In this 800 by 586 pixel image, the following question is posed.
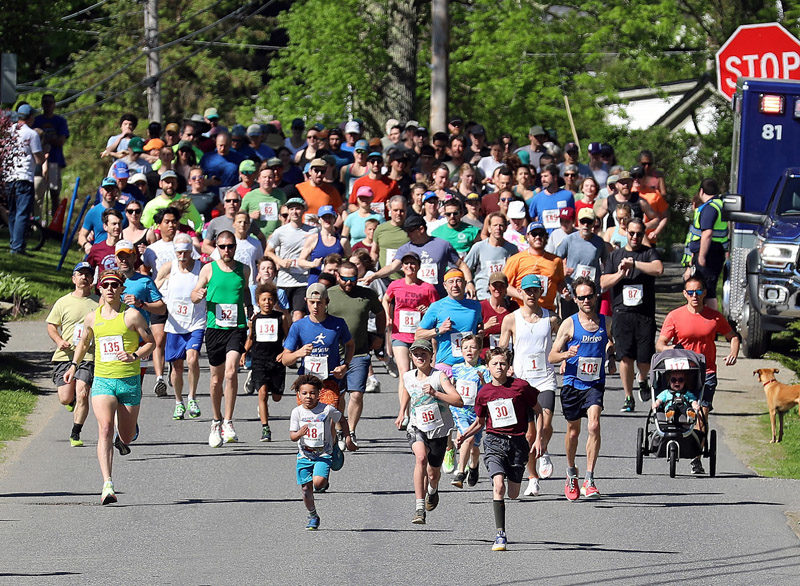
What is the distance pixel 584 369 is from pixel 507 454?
6.50 ft

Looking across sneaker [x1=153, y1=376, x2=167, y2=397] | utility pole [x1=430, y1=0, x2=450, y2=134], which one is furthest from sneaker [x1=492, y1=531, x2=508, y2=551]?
utility pole [x1=430, y1=0, x2=450, y2=134]

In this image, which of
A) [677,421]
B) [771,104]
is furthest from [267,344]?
[771,104]

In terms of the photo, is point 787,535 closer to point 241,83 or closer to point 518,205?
point 518,205

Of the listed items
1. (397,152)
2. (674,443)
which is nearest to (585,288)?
(674,443)

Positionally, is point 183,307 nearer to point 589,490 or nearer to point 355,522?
point 355,522

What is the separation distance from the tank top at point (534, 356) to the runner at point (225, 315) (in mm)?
3123

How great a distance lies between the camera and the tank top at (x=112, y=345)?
13.8 m

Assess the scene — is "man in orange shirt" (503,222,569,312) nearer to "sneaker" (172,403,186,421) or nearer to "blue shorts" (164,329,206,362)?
"blue shorts" (164,329,206,362)

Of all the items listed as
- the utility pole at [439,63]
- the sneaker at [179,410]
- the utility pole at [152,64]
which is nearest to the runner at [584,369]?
the sneaker at [179,410]

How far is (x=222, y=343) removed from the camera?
16531 millimetres

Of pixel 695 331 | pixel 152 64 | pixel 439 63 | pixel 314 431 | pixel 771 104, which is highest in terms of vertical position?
pixel 152 64

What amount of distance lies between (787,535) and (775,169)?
10.5 metres

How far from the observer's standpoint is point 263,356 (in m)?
16.2

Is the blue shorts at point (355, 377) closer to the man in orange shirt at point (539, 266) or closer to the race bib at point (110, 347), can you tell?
the man in orange shirt at point (539, 266)
